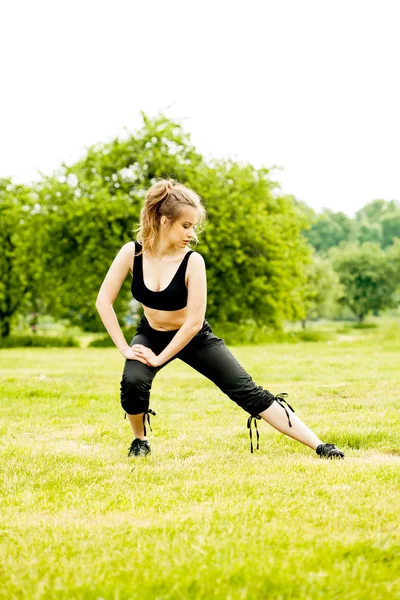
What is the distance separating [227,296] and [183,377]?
14.5 m

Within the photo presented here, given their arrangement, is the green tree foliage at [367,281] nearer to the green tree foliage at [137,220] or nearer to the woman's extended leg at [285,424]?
the green tree foliage at [137,220]

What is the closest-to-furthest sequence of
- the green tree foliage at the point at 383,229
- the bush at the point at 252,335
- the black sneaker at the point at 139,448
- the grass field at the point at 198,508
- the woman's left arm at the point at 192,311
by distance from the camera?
the grass field at the point at 198,508, the woman's left arm at the point at 192,311, the black sneaker at the point at 139,448, the bush at the point at 252,335, the green tree foliage at the point at 383,229

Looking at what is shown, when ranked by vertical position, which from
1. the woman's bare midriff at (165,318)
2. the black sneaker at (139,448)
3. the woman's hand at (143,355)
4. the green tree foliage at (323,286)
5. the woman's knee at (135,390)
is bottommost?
the black sneaker at (139,448)

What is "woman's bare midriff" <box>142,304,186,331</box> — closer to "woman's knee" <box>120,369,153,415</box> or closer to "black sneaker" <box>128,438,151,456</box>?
"woman's knee" <box>120,369,153,415</box>

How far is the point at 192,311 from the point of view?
497 centimetres

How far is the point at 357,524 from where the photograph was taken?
3.35 metres

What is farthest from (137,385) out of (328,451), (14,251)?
(14,251)

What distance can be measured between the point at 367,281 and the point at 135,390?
2421 inches

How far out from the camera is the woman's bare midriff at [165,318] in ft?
Answer: 16.8

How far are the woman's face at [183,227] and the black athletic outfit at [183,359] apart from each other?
13cm

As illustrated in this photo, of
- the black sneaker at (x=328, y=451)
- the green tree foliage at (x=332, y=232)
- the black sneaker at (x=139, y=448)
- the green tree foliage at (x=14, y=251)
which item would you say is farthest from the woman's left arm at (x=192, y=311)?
the green tree foliage at (x=332, y=232)

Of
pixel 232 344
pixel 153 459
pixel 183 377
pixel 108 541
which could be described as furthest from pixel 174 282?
pixel 232 344

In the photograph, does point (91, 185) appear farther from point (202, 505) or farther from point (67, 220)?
point (202, 505)

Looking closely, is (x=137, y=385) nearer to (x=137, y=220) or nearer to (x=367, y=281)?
(x=137, y=220)
